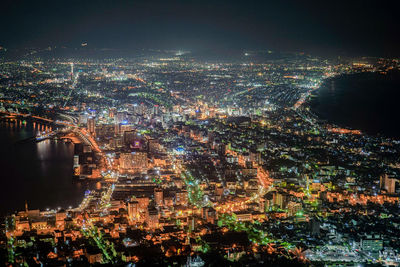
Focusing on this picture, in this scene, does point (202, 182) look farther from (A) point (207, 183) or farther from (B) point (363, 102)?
(B) point (363, 102)

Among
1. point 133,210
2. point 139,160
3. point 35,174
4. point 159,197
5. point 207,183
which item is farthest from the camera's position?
point 139,160

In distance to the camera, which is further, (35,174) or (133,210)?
(35,174)

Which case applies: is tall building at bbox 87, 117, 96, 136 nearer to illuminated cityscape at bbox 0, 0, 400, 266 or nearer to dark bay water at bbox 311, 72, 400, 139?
illuminated cityscape at bbox 0, 0, 400, 266

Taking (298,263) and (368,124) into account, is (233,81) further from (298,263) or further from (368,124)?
(298,263)

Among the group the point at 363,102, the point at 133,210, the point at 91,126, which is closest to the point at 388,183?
the point at 133,210

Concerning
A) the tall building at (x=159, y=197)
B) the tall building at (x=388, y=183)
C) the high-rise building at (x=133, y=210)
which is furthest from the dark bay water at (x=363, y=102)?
the high-rise building at (x=133, y=210)

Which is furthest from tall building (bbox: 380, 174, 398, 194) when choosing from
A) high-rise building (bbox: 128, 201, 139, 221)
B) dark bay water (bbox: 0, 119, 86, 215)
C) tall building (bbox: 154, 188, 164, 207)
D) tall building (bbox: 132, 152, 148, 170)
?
dark bay water (bbox: 0, 119, 86, 215)

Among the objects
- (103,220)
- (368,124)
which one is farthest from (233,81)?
(103,220)
